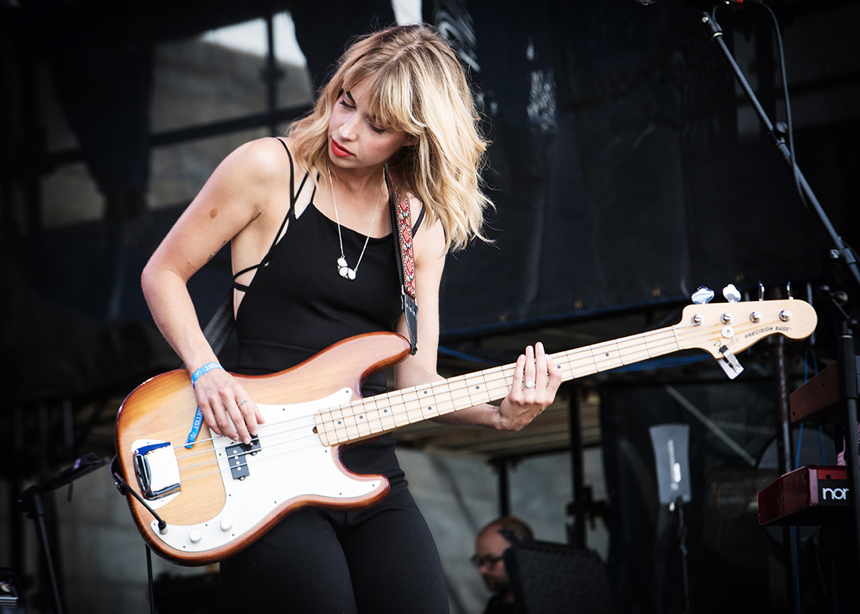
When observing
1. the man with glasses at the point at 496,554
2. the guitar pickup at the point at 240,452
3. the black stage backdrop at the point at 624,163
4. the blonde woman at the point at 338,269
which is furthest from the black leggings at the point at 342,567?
the man with glasses at the point at 496,554

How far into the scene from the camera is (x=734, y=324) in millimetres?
2326

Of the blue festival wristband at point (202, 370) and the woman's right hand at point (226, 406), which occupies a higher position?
the blue festival wristband at point (202, 370)

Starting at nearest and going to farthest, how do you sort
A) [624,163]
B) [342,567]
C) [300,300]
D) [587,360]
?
[342,567] < [300,300] < [587,360] < [624,163]

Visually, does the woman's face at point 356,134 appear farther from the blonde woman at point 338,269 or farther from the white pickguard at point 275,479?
the white pickguard at point 275,479

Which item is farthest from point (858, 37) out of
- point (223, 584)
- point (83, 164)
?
point (83, 164)

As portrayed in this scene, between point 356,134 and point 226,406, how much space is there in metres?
0.72

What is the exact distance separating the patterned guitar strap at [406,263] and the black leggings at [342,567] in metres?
0.45

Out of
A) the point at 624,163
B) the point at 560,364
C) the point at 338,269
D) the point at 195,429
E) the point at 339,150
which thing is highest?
the point at 624,163

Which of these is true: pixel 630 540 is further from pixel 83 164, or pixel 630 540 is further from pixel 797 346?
pixel 83 164

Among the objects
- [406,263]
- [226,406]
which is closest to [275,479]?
[226,406]

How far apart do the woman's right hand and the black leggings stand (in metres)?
0.23

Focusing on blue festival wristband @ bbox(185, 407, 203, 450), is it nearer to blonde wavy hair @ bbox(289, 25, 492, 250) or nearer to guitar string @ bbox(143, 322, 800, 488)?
guitar string @ bbox(143, 322, 800, 488)

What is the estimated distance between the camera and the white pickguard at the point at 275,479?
6.51 ft

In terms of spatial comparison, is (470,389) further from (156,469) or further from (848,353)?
(848,353)
